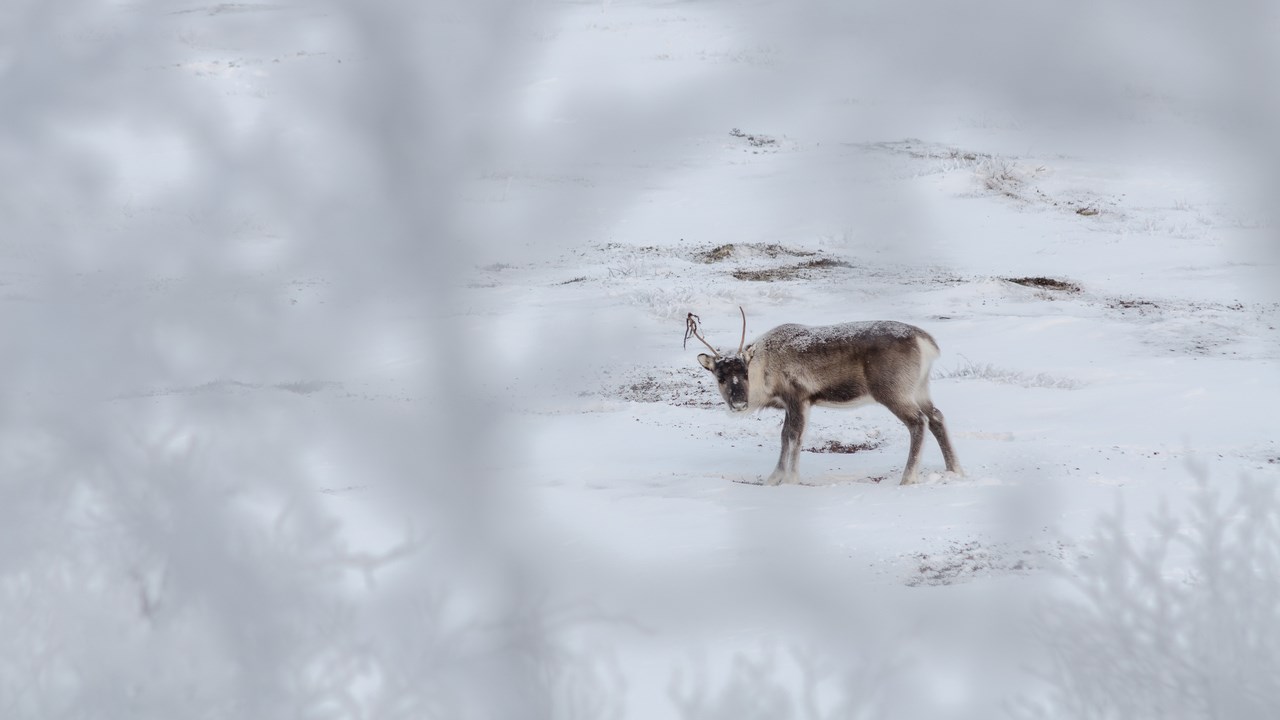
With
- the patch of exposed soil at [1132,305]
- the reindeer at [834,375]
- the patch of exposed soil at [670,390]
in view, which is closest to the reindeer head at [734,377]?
the reindeer at [834,375]

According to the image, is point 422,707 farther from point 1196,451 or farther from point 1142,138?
point 1142,138

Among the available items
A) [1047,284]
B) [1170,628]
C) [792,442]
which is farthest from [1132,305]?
[1170,628]

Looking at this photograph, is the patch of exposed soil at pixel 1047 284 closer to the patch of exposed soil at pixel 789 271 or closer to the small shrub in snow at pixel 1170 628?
the patch of exposed soil at pixel 789 271

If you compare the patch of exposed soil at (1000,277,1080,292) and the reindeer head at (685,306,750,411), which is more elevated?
the reindeer head at (685,306,750,411)

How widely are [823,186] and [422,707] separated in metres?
18.0

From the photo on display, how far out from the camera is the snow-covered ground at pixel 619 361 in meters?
5.75

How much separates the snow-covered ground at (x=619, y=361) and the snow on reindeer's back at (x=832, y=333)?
963 mm

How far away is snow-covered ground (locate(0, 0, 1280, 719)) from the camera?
575 cm

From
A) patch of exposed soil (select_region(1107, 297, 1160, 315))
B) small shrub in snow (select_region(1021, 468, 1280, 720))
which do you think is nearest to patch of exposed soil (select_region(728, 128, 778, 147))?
patch of exposed soil (select_region(1107, 297, 1160, 315))

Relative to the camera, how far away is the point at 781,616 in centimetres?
583

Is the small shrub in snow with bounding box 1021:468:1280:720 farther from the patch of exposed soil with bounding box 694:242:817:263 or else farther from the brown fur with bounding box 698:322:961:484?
the patch of exposed soil with bounding box 694:242:817:263

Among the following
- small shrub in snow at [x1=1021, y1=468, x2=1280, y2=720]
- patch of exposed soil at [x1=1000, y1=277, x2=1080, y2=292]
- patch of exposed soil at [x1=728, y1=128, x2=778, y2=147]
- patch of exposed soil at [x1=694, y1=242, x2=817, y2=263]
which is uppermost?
small shrub in snow at [x1=1021, y1=468, x2=1280, y2=720]

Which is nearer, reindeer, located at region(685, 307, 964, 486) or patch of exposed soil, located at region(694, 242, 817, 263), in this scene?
reindeer, located at region(685, 307, 964, 486)

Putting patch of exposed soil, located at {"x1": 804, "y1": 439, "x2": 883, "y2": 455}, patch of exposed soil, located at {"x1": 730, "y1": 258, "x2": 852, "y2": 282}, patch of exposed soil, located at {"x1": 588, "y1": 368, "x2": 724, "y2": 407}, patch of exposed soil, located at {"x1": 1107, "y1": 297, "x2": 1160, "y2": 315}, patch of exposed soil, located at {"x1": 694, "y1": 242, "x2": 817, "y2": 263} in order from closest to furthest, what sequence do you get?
patch of exposed soil, located at {"x1": 804, "y1": 439, "x2": 883, "y2": 455}
patch of exposed soil, located at {"x1": 588, "y1": 368, "x2": 724, "y2": 407}
patch of exposed soil, located at {"x1": 1107, "y1": 297, "x2": 1160, "y2": 315}
patch of exposed soil, located at {"x1": 730, "y1": 258, "x2": 852, "y2": 282}
patch of exposed soil, located at {"x1": 694, "y1": 242, "x2": 817, "y2": 263}
